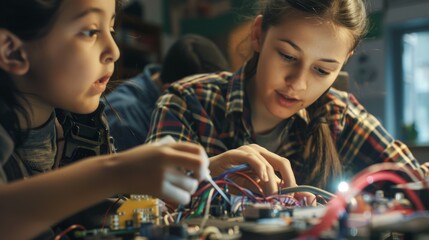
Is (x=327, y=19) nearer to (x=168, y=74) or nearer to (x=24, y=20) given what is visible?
(x=24, y=20)

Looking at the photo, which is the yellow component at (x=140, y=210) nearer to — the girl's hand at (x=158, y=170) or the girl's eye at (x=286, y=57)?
the girl's hand at (x=158, y=170)

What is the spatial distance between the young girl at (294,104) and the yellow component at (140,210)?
0.36 metres

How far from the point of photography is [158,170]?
521 millimetres

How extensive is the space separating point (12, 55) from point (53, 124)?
0.22 meters

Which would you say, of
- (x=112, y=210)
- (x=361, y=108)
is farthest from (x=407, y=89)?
(x=112, y=210)

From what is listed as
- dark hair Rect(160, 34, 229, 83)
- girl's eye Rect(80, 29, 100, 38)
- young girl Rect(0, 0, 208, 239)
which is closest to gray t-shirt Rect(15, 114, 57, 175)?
young girl Rect(0, 0, 208, 239)

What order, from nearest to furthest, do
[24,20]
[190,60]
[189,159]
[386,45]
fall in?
[189,159], [24,20], [190,60], [386,45]

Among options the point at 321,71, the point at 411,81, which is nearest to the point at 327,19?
the point at 321,71

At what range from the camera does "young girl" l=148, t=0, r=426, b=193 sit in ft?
3.69

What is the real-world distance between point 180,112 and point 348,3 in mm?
531

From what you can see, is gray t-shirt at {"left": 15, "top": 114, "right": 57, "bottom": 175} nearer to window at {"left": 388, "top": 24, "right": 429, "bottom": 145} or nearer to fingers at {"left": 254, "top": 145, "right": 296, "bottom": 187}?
fingers at {"left": 254, "top": 145, "right": 296, "bottom": 187}

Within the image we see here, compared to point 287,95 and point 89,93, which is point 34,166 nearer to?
point 89,93

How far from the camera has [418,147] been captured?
53.4 inches

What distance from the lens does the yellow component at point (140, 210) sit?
26.4 inches
